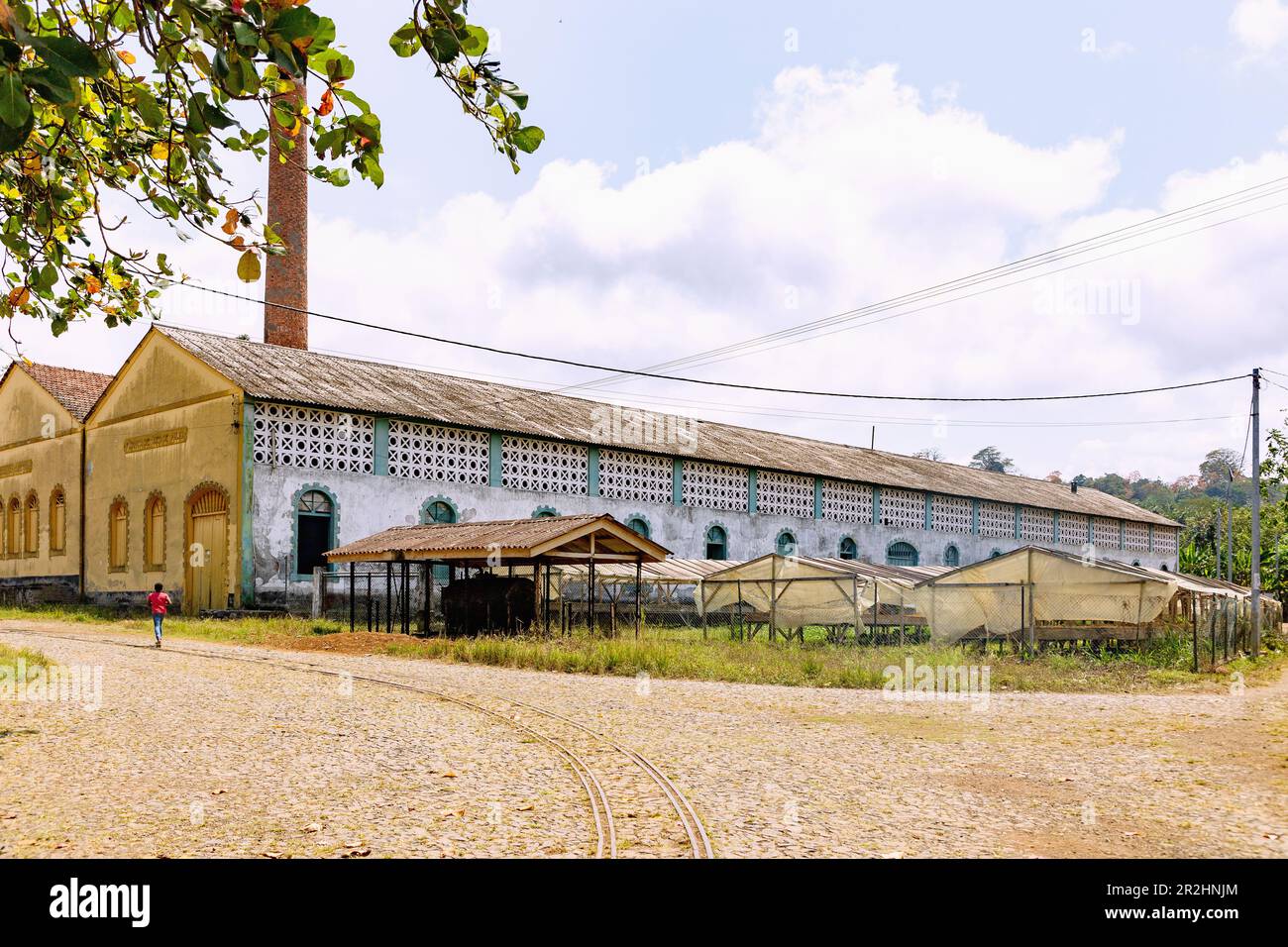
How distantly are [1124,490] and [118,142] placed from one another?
15743 cm

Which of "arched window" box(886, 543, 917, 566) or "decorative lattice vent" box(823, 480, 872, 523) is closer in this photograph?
"decorative lattice vent" box(823, 480, 872, 523)

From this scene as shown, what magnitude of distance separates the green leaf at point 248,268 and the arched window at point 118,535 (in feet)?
96.3

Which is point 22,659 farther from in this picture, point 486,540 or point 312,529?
point 312,529

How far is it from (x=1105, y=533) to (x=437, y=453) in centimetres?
4209

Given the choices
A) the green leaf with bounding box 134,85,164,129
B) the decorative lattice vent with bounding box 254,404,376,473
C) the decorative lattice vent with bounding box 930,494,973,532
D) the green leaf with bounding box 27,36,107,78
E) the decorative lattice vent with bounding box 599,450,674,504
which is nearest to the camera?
the green leaf with bounding box 27,36,107,78

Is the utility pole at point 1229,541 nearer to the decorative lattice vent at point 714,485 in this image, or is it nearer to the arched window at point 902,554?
the arched window at point 902,554

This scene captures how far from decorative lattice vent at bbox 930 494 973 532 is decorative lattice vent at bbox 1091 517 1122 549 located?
12.3 m

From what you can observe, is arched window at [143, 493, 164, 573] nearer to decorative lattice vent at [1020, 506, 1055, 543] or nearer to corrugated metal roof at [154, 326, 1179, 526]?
corrugated metal roof at [154, 326, 1179, 526]

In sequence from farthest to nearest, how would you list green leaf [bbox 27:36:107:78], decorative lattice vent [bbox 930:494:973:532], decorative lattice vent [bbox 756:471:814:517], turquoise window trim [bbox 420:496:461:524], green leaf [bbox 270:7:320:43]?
decorative lattice vent [bbox 930:494:973:532] → decorative lattice vent [bbox 756:471:814:517] → turquoise window trim [bbox 420:496:461:524] → green leaf [bbox 270:7:320:43] → green leaf [bbox 27:36:107:78]

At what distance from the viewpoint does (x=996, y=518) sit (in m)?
50.4

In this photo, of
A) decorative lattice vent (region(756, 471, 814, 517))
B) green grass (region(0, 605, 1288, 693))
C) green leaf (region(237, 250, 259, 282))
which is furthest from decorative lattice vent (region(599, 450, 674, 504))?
green leaf (region(237, 250, 259, 282))

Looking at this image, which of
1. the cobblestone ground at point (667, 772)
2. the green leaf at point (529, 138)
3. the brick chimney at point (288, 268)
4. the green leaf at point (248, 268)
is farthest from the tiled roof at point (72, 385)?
the green leaf at point (529, 138)

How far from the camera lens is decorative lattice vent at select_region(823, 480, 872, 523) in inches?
1674
